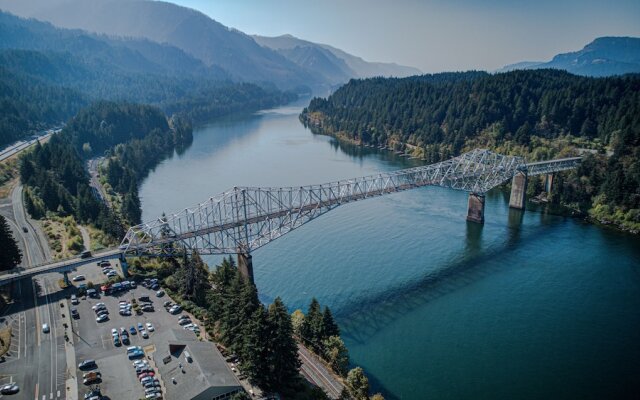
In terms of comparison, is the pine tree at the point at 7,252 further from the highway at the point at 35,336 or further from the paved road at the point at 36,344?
the paved road at the point at 36,344

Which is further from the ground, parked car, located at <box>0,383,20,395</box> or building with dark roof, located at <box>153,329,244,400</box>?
building with dark roof, located at <box>153,329,244,400</box>

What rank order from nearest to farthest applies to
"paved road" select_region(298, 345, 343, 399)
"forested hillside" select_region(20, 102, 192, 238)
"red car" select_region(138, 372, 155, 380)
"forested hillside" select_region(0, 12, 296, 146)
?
"red car" select_region(138, 372, 155, 380)
"paved road" select_region(298, 345, 343, 399)
"forested hillside" select_region(20, 102, 192, 238)
"forested hillside" select_region(0, 12, 296, 146)

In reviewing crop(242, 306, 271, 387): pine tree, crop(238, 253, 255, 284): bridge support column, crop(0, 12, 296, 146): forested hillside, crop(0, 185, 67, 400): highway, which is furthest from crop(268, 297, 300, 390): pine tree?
crop(0, 12, 296, 146): forested hillside

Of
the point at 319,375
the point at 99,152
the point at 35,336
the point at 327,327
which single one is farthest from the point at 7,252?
the point at 99,152

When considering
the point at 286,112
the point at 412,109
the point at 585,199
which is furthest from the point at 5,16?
the point at 585,199

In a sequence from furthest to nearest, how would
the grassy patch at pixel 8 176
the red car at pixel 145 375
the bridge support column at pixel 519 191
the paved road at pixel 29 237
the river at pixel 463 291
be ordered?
the bridge support column at pixel 519 191 < the grassy patch at pixel 8 176 < the paved road at pixel 29 237 < the river at pixel 463 291 < the red car at pixel 145 375

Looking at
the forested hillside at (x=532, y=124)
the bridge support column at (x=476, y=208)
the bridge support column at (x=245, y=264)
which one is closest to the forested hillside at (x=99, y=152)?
the bridge support column at (x=245, y=264)

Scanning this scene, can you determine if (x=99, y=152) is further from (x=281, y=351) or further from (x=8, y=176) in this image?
Result: (x=281, y=351)

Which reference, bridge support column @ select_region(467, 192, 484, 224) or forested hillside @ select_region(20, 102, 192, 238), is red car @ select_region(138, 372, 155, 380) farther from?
bridge support column @ select_region(467, 192, 484, 224)
